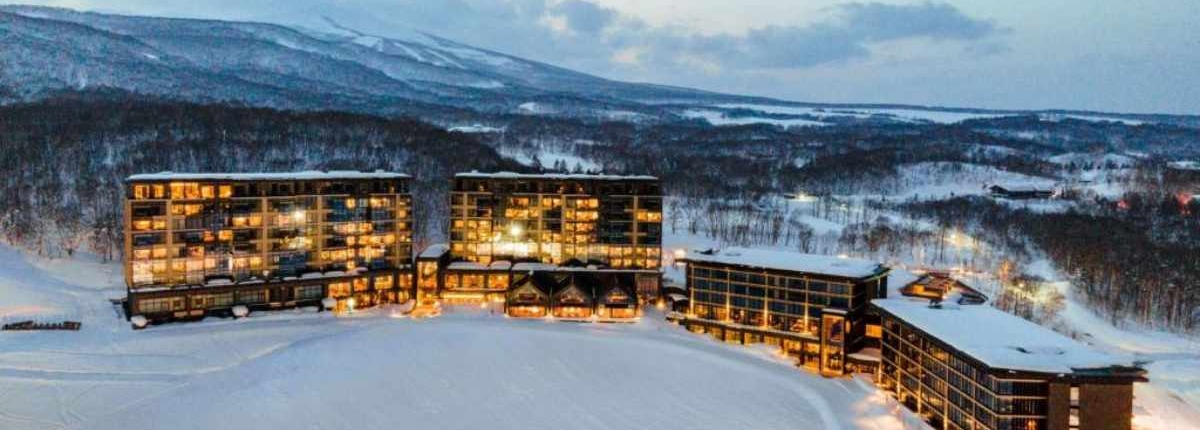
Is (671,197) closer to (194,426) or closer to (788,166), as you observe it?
(788,166)

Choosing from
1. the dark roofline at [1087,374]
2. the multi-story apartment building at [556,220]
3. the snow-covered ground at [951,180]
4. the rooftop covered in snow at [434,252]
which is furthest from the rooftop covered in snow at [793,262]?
the snow-covered ground at [951,180]

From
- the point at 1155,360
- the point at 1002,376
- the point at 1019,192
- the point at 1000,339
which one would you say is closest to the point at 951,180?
the point at 1019,192

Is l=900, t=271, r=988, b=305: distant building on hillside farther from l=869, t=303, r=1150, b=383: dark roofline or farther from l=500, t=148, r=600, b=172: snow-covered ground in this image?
l=500, t=148, r=600, b=172: snow-covered ground

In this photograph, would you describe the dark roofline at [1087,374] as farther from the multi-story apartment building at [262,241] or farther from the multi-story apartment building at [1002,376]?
the multi-story apartment building at [262,241]

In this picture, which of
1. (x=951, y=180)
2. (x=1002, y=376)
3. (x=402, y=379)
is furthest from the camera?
(x=951, y=180)

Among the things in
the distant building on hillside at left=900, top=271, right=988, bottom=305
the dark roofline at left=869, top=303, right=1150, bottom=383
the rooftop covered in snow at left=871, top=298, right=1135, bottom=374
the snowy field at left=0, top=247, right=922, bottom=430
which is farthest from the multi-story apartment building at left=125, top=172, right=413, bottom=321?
the dark roofline at left=869, top=303, right=1150, bottom=383

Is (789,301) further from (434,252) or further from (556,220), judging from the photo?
(434,252)
